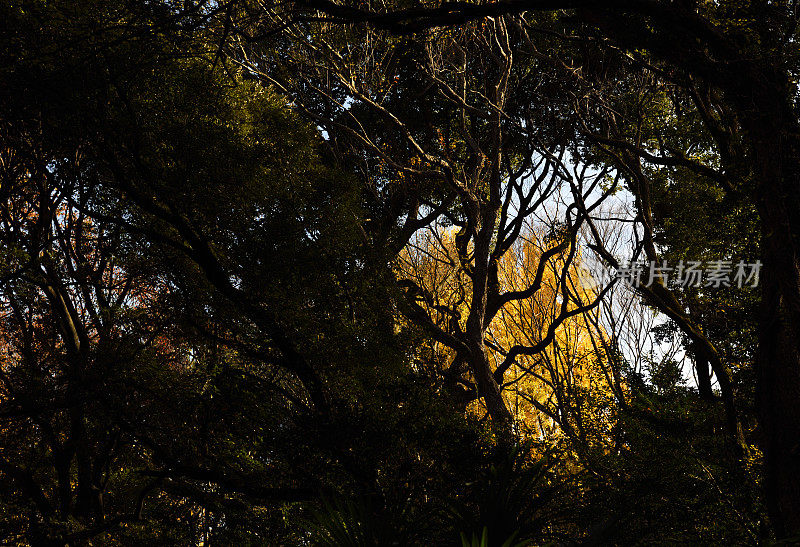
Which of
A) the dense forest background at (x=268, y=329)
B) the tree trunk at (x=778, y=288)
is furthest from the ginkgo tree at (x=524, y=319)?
the tree trunk at (x=778, y=288)

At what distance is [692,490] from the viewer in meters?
5.60

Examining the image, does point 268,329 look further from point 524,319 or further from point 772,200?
point 524,319

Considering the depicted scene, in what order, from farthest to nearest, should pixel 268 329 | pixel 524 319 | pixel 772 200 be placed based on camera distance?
pixel 524 319 → pixel 268 329 → pixel 772 200

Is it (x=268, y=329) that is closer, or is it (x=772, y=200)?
(x=772, y=200)

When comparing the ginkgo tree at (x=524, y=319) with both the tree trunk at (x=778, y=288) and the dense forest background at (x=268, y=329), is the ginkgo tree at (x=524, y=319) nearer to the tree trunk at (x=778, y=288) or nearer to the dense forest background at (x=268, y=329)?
the dense forest background at (x=268, y=329)

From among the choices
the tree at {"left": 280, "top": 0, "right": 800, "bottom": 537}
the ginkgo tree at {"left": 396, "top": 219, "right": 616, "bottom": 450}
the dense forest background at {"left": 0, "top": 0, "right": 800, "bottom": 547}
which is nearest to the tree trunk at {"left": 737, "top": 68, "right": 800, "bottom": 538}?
the tree at {"left": 280, "top": 0, "right": 800, "bottom": 537}

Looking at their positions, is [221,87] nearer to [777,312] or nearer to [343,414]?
[343,414]

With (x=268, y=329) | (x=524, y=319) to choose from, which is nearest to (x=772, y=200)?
(x=268, y=329)

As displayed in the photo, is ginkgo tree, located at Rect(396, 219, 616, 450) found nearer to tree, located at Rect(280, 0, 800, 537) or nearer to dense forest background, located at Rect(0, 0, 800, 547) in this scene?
dense forest background, located at Rect(0, 0, 800, 547)

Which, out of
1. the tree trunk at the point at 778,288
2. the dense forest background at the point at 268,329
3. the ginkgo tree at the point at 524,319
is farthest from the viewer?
the ginkgo tree at the point at 524,319

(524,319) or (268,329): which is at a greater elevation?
(524,319)

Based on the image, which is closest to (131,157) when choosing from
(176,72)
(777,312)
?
(176,72)

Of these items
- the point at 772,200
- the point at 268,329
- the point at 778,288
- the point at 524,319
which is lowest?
the point at 778,288

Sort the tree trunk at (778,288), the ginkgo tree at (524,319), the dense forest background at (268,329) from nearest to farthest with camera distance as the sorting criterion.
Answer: the tree trunk at (778,288) < the dense forest background at (268,329) < the ginkgo tree at (524,319)
